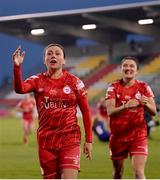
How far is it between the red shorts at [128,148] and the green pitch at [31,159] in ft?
4.91

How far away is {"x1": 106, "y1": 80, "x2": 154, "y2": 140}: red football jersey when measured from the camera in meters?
5.08

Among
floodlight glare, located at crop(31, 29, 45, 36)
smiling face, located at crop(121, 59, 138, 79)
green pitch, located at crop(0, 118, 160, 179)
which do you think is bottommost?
green pitch, located at crop(0, 118, 160, 179)

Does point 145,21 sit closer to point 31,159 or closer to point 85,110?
point 31,159

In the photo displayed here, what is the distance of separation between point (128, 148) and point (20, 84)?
1616mm

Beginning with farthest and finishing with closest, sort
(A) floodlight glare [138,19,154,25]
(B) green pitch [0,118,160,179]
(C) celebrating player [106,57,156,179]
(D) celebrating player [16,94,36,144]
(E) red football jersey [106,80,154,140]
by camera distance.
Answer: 1. (D) celebrating player [16,94,36,144]
2. (B) green pitch [0,118,160,179]
3. (A) floodlight glare [138,19,154,25]
4. (E) red football jersey [106,80,154,140]
5. (C) celebrating player [106,57,156,179]

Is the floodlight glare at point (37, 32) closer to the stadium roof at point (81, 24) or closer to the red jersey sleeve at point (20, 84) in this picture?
the stadium roof at point (81, 24)

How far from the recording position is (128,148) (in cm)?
522

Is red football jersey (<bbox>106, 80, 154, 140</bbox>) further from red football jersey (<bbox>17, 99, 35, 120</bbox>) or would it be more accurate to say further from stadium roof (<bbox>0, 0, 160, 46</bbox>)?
red football jersey (<bbox>17, 99, 35, 120</bbox>)

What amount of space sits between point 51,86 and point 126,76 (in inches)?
42.9

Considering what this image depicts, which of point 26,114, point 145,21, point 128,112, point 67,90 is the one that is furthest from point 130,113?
point 26,114

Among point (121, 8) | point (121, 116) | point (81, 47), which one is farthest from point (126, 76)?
point (81, 47)

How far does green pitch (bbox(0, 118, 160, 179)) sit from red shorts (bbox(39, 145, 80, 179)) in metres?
2.65

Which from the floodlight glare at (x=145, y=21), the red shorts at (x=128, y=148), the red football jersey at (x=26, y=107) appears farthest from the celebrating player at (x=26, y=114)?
the red shorts at (x=128, y=148)

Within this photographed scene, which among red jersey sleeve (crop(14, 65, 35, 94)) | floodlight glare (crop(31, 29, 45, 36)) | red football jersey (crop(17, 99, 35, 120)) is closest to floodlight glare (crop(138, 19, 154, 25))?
floodlight glare (crop(31, 29, 45, 36))
